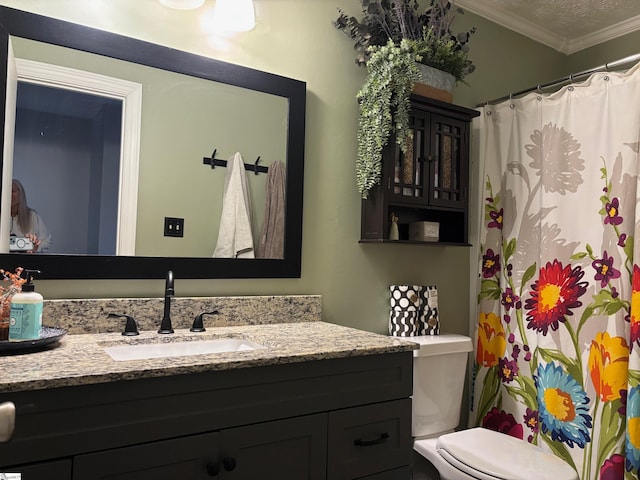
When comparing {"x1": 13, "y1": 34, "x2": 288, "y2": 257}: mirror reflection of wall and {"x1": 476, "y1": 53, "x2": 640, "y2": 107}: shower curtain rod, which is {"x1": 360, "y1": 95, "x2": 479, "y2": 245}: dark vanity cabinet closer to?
{"x1": 476, "y1": 53, "x2": 640, "y2": 107}: shower curtain rod

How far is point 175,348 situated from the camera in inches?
61.5

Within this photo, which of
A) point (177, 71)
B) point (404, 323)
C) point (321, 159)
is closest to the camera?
point (177, 71)

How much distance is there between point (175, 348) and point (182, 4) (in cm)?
121

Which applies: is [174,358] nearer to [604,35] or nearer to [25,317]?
[25,317]

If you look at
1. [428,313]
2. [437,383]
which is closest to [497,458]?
[437,383]

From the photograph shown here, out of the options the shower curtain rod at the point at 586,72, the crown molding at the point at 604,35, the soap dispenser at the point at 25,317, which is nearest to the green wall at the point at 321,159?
the soap dispenser at the point at 25,317

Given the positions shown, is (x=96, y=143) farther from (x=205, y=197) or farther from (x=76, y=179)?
(x=205, y=197)

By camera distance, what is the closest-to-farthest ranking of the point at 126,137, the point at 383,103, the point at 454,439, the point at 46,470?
the point at 46,470, the point at 126,137, the point at 454,439, the point at 383,103

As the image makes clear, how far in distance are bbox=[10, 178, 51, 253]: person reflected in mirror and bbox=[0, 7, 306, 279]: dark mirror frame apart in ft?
0.15

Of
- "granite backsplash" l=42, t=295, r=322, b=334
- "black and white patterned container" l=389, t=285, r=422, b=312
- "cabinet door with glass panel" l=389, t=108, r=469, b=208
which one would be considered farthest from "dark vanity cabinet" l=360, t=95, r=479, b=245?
"granite backsplash" l=42, t=295, r=322, b=334

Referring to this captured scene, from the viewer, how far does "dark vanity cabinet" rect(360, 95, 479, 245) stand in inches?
82.5

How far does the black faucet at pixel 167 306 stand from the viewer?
1.63m

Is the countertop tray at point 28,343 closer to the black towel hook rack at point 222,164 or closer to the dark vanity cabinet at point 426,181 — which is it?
the black towel hook rack at point 222,164

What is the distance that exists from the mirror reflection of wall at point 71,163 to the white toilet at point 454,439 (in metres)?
1.33
